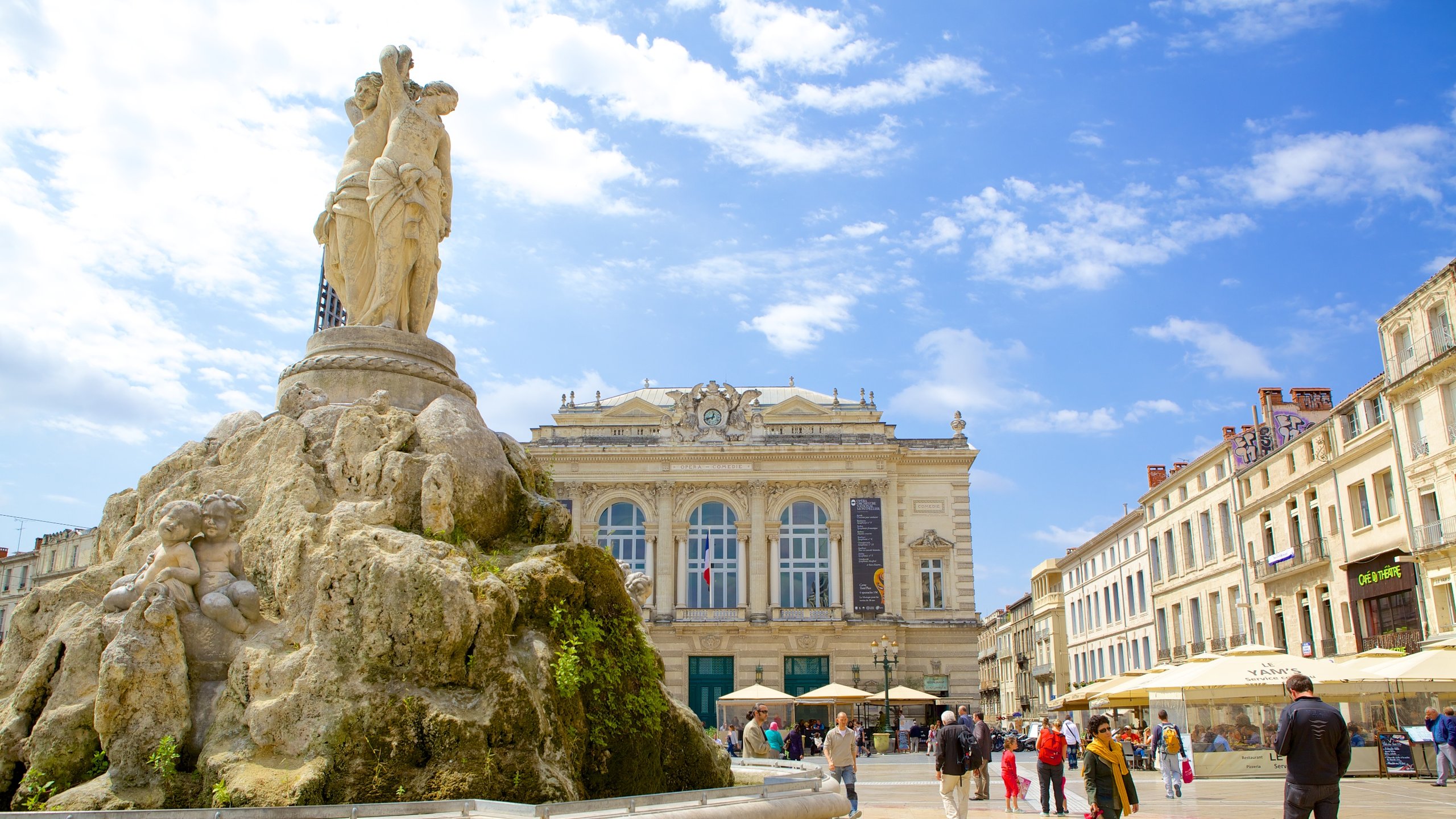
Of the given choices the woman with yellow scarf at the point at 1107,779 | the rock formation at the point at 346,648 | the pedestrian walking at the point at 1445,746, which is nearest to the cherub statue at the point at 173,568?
the rock formation at the point at 346,648

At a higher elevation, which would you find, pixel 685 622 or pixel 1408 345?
pixel 1408 345

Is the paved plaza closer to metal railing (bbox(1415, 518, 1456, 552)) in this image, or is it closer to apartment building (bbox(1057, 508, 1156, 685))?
metal railing (bbox(1415, 518, 1456, 552))

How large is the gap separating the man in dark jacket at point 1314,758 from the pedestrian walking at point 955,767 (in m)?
5.01

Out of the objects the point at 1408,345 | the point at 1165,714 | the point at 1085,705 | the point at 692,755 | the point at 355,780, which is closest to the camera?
the point at 355,780

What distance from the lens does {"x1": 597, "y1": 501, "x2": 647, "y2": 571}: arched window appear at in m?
43.9

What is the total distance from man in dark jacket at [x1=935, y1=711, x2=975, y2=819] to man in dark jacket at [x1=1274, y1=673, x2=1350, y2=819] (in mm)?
5014

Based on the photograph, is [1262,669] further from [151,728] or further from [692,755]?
[151,728]

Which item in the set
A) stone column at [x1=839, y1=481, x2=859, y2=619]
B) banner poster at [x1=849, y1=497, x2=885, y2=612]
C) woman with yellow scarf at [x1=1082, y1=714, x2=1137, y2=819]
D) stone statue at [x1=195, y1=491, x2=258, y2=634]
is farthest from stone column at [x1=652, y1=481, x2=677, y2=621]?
stone statue at [x1=195, y1=491, x2=258, y2=634]

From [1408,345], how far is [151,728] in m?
30.2

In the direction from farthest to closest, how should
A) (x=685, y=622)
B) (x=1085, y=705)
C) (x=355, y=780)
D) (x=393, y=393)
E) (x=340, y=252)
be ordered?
(x=685, y=622) → (x=1085, y=705) → (x=340, y=252) → (x=393, y=393) → (x=355, y=780)

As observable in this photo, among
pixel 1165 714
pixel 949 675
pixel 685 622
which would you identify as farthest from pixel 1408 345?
pixel 685 622

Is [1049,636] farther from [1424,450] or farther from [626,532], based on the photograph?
[1424,450]

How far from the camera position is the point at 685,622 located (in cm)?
4225

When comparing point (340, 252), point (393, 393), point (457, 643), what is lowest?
point (457, 643)
